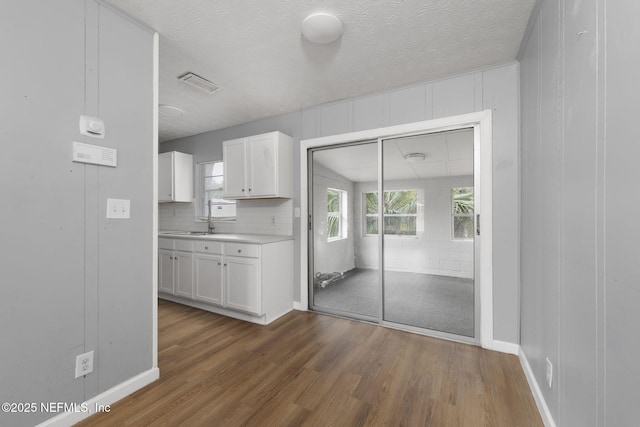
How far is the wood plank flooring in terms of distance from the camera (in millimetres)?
1562

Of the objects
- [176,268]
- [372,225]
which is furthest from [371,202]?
[176,268]

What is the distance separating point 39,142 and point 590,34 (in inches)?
99.8

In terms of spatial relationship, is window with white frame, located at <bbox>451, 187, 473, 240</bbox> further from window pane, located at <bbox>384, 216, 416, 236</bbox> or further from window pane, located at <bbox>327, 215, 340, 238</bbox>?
window pane, located at <bbox>327, 215, 340, 238</bbox>

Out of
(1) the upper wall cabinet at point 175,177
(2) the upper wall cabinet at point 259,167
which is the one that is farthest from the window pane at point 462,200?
(1) the upper wall cabinet at point 175,177

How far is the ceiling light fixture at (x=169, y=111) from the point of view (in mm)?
3202

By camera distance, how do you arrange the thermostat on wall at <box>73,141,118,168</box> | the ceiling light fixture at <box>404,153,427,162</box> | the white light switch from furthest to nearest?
the ceiling light fixture at <box>404,153,427,162</box> < the white light switch < the thermostat on wall at <box>73,141,118,168</box>

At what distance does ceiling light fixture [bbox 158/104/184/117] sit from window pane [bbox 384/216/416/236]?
2.84 meters

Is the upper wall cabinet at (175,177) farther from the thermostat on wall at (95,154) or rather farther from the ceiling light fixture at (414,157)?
the ceiling light fixture at (414,157)

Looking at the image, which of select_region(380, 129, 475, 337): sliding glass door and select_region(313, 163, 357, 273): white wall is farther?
select_region(313, 163, 357, 273): white wall

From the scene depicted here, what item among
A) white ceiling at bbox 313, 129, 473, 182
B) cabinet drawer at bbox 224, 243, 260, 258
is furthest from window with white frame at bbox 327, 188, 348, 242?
cabinet drawer at bbox 224, 243, 260, 258

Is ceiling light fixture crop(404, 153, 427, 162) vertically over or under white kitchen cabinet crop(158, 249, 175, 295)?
over

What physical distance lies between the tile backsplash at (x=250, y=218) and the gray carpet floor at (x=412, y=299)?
98cm

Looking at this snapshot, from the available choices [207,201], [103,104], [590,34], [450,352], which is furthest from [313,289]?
[590,34]

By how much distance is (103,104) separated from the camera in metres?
1.66
